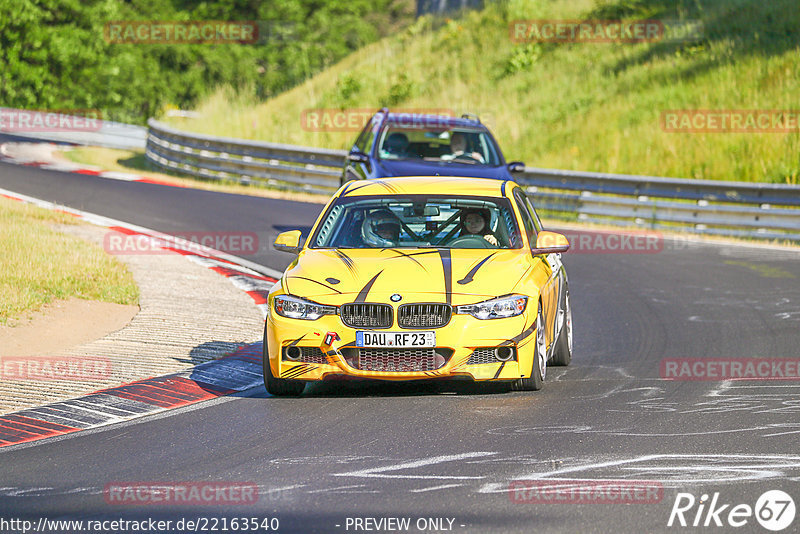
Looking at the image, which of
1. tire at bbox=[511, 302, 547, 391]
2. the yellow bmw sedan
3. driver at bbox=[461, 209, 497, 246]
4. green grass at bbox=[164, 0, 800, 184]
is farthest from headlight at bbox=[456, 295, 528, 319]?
green grass at bbox=[164, 0, 800, 184]

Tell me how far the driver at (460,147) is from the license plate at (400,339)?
8518 mm

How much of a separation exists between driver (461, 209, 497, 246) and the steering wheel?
0.17ft

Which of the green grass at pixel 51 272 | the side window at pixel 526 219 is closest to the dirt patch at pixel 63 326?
the green grass at pixel 51 272

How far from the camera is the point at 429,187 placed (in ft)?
34.7

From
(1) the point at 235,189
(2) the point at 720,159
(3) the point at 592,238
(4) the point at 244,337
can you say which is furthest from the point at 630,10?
(4) the point at 244,337

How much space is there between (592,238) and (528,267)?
473 inches

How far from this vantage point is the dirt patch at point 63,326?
11.0 metres

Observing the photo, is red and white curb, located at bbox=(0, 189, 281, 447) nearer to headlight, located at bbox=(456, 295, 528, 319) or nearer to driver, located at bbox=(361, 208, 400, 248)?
driver, located at bbox=(361, 208, 400, 248)

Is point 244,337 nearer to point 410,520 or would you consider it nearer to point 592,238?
point 410,520

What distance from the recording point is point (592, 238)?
21.3 metres

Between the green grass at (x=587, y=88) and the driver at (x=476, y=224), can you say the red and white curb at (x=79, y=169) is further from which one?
the driver at (x=476, y=224)

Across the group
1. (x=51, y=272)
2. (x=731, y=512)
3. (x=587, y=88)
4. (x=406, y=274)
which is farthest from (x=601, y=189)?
(x=731, y=512)

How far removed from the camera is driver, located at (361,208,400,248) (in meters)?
10.0

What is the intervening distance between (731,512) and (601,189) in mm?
18576
